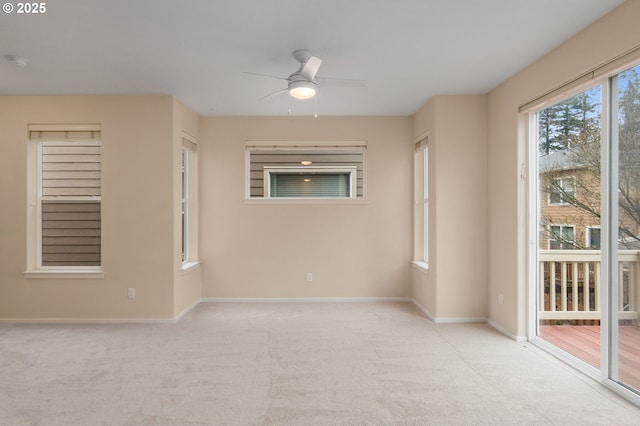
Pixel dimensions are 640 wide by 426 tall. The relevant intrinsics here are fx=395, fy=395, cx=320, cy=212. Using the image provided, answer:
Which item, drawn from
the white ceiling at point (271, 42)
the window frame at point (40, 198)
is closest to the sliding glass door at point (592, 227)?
the white ceiling at point (271, 42)

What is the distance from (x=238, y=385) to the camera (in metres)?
2.88

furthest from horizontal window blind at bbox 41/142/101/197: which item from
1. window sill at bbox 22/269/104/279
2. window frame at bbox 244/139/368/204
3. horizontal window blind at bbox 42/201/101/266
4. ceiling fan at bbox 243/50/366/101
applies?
ceiling fan at bbox 243/50/366/101

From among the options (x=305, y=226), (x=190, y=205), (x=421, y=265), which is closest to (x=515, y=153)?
(x=421, y=265)

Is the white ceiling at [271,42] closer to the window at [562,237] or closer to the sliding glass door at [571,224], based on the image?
the sliding glass door at [571,224]

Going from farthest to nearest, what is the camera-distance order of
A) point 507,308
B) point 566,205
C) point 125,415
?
point 507,308 → point 566,205 → point 125,415

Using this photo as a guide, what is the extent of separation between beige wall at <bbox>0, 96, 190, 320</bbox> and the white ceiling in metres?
0.24

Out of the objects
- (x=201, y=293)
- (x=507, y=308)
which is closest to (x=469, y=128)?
(x=507, y=308)

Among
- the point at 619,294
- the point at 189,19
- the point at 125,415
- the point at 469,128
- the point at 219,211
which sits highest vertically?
the point at 189,19

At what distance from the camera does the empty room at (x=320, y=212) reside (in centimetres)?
265

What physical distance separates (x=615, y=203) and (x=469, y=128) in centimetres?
204

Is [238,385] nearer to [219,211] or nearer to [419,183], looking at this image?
[219,211]

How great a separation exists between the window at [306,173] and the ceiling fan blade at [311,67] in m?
2.38

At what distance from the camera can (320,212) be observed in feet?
18.4

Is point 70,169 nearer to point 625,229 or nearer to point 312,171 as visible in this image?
point 312,171
